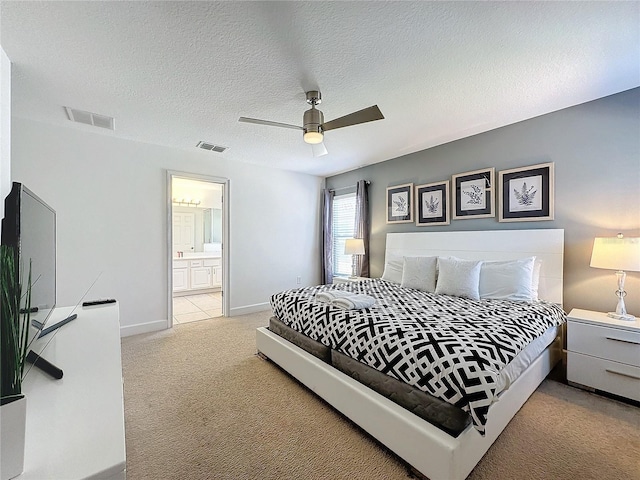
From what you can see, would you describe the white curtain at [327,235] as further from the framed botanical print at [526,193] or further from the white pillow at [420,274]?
the framed botanical print at [526,193]

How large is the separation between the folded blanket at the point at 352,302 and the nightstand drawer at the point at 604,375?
1790mm

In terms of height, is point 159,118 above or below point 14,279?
above

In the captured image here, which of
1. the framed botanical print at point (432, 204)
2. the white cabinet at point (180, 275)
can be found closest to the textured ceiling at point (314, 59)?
the framed botanical print at point (432, 204)

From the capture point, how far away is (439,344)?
1571 mm

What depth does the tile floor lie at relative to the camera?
4477 mm

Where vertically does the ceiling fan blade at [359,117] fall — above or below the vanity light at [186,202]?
above

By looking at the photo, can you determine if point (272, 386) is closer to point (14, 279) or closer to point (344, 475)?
point (344, 475)

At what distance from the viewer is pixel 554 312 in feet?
7.98

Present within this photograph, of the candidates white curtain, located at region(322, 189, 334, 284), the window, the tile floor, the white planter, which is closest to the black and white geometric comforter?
the white planter

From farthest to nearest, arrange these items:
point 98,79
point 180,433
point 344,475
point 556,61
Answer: point 98,79, point 556,61, point 180,433, point 344,475

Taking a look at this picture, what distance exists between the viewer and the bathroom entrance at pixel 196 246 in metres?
5.94

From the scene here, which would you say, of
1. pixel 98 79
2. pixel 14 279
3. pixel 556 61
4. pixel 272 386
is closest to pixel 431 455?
pixel 272 386

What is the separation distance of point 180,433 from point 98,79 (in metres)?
2.71

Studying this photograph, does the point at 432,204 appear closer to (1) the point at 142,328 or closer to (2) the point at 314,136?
(2) the point at 314,136
